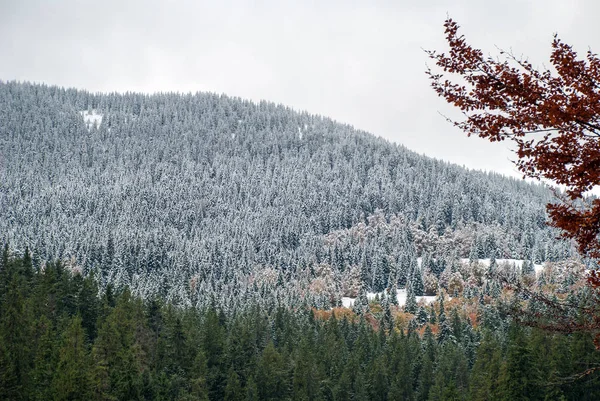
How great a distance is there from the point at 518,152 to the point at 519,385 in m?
45.1

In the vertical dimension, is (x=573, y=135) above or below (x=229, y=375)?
above

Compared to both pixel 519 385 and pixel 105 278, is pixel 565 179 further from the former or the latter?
pixel 105 278

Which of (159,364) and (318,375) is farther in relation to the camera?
(318,375)

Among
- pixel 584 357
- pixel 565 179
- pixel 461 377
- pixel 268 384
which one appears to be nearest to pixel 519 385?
pixel 584 357

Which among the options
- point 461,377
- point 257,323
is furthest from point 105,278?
point 461,377

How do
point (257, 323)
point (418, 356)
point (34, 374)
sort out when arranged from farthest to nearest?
point (257, 323), point (418, 356), point (34, 374)

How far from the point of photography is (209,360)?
6838 centimetres

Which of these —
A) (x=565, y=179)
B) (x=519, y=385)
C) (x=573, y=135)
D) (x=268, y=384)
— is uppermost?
(x=573, y=135)

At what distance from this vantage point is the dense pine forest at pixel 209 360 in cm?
4338

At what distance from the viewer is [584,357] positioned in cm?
5528

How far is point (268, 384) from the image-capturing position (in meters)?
65.1

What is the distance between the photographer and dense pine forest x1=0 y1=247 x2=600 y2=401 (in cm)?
4338

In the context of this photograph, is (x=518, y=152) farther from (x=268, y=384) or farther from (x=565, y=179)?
(x=268, y=384)

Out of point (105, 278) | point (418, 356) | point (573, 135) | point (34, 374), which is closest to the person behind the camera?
point (573, 135)
